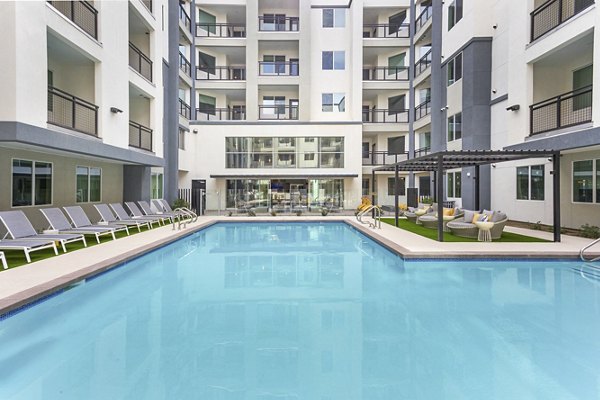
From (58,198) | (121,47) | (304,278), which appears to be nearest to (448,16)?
(121,47)

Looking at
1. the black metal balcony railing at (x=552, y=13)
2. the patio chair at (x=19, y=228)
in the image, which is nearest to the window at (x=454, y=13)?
the black metal balcony railing at (x=552, y=13)

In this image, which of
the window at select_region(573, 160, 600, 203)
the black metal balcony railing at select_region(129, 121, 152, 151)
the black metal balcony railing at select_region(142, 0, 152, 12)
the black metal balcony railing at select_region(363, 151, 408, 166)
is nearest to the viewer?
the window at select_region(573, 160, 600, 203)

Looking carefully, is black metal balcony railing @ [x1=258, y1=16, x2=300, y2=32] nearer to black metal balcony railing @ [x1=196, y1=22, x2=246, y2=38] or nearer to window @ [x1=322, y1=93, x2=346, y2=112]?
black metal balcony railing @ [x1=196, y1=22, x2=246, y2=38]

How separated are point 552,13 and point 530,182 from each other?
20.3ft

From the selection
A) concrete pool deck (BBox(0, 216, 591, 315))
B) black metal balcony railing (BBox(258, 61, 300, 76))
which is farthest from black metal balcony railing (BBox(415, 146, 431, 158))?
concrete pool deck (BBox(0, 216, 591, 315))

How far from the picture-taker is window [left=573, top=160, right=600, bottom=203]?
13.2 meters

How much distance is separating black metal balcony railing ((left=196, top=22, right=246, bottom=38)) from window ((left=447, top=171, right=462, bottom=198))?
17808mm

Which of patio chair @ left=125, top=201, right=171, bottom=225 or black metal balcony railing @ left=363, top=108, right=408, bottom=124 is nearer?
patio chair @ left=125, top=201, right=171, bottom=225

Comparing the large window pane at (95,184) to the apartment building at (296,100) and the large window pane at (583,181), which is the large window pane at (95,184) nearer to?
the apartment building at (296,100)

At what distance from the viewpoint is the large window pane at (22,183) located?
434 inches

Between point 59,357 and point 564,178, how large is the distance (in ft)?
52.6

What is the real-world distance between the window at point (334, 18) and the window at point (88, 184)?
20.0m

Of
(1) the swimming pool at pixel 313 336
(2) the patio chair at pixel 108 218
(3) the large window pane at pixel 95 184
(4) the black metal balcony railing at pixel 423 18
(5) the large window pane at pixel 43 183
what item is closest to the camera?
(1) the swimming pool at pixel 313 336

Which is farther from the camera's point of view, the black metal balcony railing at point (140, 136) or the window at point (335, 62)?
the window at point (335, 62)
